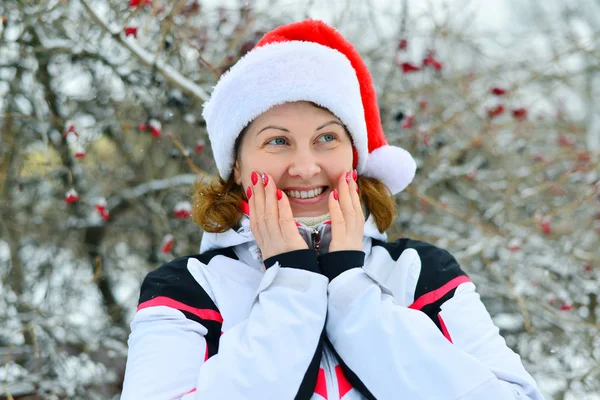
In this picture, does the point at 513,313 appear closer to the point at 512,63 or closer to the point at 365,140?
the point at 512,63

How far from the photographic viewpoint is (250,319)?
→ 131 cm

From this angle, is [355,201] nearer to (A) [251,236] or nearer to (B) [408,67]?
(A) [251,236]

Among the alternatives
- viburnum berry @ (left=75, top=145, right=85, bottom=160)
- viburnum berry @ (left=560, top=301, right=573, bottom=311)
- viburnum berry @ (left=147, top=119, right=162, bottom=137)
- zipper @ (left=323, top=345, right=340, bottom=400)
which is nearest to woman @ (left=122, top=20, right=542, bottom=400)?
zipper @ (left=323, top=345, right=340, bottom=400)

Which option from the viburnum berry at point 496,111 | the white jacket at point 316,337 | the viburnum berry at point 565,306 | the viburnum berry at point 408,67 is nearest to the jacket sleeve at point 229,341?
the white jacket at point 316,337

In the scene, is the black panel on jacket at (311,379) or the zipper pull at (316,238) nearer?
the black panel on jacket at (311,379)

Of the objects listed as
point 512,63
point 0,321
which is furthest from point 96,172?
point 512,63

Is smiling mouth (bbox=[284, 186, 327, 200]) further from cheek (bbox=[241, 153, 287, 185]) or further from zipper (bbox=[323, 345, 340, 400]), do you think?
zipper (bbox=[323, 345, 340, 400])

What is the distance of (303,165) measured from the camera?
1512mm

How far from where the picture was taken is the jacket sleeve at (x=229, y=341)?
3.96 ft

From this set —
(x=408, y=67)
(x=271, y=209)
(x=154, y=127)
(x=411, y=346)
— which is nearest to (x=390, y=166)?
(x=271, y=209)

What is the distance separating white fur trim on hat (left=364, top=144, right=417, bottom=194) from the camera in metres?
1.80

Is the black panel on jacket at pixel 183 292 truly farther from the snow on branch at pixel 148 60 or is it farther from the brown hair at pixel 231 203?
the snow on branch at pixel 148 60

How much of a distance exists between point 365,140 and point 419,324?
0.62m

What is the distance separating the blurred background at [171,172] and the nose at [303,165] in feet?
4.15
